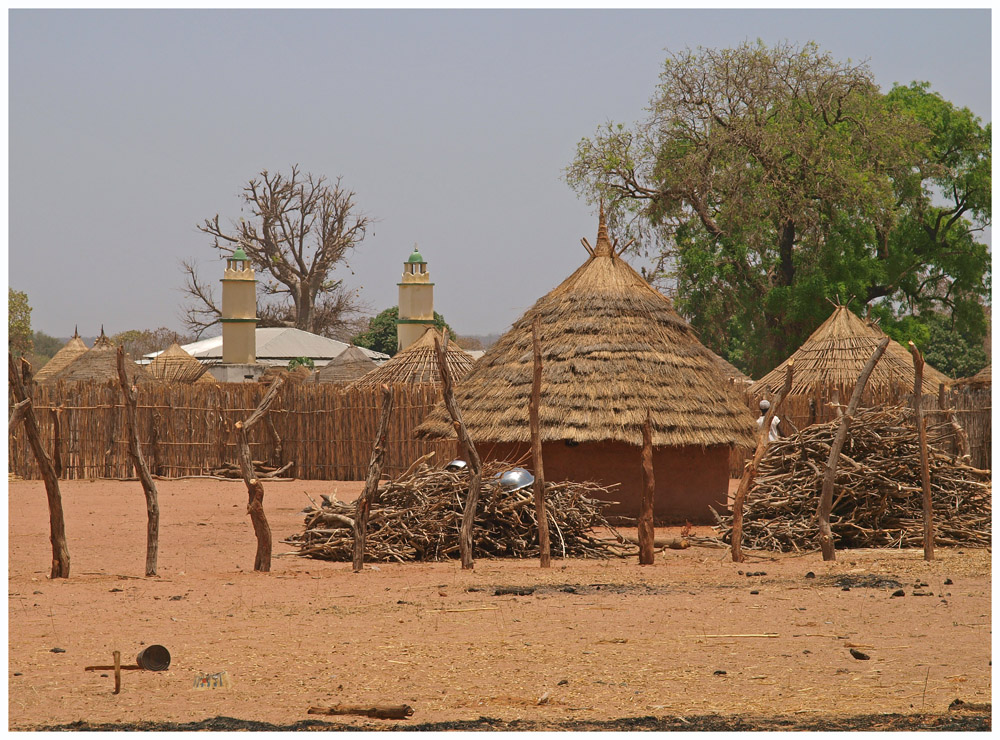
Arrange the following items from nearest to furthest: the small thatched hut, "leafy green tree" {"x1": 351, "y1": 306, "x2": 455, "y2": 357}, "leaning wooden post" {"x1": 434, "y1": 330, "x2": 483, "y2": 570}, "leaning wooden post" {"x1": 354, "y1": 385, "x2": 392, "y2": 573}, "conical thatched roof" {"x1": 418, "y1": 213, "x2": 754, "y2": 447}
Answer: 1. "leaning wooden post" {"x1": 354, "y1": 385, "x2": 392, "y2": 573}
2. "leaning wooden post" {"x1": 434, "y1": 330, "x2": 483, "y2": 570}
3. "conical thatched roof" {"x1": 418, "y1": 213, "x2": 754, "y2": 447}
4. the small thatched hut
5. "leafy green tree" {"x1": 351, "y1": 306, "x2": 455, "y2": 357}

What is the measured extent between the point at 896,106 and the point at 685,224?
695cm

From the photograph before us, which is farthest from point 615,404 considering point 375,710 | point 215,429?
point 215,429

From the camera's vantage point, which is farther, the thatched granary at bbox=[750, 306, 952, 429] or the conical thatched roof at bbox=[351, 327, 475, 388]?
the conical thatched roof at bbox=[351, 327, 475, 388]

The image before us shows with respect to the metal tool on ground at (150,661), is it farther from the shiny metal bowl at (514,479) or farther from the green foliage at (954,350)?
the green foliage at (954,350)

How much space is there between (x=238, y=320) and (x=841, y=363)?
29286 mm

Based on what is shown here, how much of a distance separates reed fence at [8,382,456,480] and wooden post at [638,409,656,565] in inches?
372

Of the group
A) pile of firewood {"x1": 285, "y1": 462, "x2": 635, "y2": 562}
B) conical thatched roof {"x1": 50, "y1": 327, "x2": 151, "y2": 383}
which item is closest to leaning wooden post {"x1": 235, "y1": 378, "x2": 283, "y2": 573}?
pile of firewood {"x1": 285, "y1": 462, "x2": 635, "y2": 562}

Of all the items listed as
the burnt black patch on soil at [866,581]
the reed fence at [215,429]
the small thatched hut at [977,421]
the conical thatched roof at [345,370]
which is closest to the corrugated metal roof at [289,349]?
the conical thatched roof at [345,370]

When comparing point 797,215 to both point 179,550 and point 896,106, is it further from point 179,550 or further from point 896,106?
point 179,550

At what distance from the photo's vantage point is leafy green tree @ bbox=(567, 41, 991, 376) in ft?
94.7

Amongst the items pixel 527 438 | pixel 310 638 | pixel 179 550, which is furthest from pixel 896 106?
pixel 310 638

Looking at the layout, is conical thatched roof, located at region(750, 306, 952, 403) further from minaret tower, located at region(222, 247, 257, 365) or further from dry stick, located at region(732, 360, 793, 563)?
minaret tower, located at region(222, 247, 257, 365)

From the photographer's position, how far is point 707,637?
7.04 meters

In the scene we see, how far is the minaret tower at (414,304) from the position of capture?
47.3 metres
